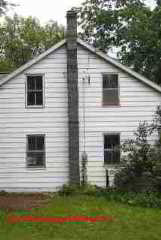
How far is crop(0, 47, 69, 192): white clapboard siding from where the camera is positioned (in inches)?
918

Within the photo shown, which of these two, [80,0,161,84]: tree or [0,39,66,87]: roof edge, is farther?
[80,0,161,84]: tree

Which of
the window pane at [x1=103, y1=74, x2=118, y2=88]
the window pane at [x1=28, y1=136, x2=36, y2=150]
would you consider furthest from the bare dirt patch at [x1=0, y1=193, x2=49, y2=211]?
the window pane at [x1=103, y1=74, x2=118, y2=88]

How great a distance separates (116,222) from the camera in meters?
14.2

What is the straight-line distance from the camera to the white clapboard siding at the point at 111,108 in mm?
23438

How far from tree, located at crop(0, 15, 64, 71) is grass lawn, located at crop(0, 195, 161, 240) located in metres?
37.7

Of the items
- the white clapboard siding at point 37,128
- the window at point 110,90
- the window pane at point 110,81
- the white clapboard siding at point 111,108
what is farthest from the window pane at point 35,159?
the window pane at point 110,81

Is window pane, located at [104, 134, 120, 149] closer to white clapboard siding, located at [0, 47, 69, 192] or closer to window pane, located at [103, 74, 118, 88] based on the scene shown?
white clapboard siding, located at [0, 47, 69, 192]

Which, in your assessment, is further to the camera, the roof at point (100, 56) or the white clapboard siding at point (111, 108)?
A: the white clapboard siding at point (111, 108)

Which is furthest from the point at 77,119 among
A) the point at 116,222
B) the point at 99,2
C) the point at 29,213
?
the point at 99,2

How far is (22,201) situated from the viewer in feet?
64.4

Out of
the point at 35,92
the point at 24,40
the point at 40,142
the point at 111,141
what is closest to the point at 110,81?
the point at 111,141

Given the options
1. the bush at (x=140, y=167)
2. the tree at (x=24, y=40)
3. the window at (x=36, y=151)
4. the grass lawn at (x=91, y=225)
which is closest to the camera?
the grass lawn at (x=91, y=225)

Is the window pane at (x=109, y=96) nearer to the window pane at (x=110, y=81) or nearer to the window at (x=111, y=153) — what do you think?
the window pane at (x=110, y=81)

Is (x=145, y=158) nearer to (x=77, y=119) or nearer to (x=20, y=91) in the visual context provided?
(x=77, y=119)
